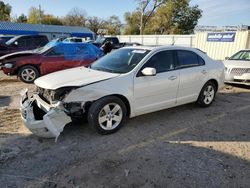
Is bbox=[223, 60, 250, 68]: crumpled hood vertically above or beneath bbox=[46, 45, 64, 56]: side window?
beneath

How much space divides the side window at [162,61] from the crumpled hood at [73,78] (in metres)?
0.88

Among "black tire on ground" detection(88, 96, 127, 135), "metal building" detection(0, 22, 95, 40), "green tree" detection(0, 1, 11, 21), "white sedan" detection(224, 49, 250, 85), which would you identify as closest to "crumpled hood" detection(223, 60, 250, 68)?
"white sedan" detection(224, 49, 250, 85)

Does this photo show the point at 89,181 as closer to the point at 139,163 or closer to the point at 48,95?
the point at 139,163

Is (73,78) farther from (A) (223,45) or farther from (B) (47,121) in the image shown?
(A) (223,45)

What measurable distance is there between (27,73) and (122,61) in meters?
5.59

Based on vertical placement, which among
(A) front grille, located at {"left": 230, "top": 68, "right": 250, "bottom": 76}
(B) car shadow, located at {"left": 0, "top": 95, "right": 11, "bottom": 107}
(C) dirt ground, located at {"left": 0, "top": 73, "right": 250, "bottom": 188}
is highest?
(A) front grille, located at {"left": 230, "top": 68, "right": 250, "bottom": 76}

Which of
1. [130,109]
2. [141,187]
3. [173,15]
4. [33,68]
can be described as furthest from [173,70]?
[173,15]

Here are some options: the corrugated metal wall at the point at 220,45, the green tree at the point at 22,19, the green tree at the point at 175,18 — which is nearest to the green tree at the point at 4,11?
the green tree at the point at 22,19

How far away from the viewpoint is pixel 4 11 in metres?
64.2

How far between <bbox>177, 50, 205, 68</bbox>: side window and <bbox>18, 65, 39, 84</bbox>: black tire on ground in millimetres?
6045

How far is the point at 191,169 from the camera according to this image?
11.7 feet

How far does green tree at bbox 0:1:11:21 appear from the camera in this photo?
206 feet

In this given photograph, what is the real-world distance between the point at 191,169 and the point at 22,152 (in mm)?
2572

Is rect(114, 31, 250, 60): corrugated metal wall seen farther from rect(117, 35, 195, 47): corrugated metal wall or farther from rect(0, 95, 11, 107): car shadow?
rect(0, 95, 11, 107): car shadow
